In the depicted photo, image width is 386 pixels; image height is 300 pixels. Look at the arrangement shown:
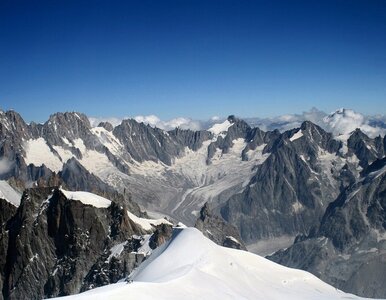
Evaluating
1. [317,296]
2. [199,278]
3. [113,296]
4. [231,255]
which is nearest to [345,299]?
[317,296]

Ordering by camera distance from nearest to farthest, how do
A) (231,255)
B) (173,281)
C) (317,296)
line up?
(173,281) < (317,296) < (231,255)

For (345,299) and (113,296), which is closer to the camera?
(113,296)

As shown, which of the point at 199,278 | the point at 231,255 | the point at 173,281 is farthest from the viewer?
the point at 231,255

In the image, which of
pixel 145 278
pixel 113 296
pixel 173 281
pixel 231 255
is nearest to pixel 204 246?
pixel 231 255

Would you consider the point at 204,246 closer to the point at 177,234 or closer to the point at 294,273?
the point at 177,234

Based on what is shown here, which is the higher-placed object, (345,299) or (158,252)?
(158,252)

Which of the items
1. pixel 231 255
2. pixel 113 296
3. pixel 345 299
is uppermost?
pixel 113 296
